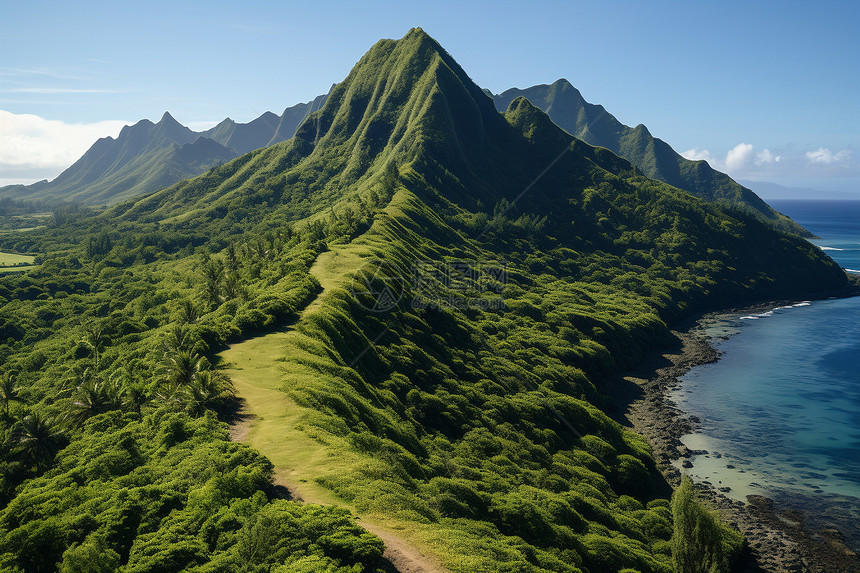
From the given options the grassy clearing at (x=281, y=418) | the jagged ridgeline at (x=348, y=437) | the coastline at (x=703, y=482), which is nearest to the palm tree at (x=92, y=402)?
the jagged ridgeline at (x=348, y=437)

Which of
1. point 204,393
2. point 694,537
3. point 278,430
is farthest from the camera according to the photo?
point 694,537

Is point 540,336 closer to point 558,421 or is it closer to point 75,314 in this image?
point 558,421

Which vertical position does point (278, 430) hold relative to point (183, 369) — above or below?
below

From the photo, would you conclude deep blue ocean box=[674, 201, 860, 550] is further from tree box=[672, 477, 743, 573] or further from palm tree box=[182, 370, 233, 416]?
palm tree box=[182, 370, 233, 416]

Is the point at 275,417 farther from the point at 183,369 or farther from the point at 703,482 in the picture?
the point at 703,482

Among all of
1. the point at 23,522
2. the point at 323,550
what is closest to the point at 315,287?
the point at 23,522

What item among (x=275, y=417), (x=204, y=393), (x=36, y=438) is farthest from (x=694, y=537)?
(x=36, y=438)

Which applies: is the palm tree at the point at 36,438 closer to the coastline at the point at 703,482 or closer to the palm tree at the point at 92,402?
the palm tree at the point at 92,402
